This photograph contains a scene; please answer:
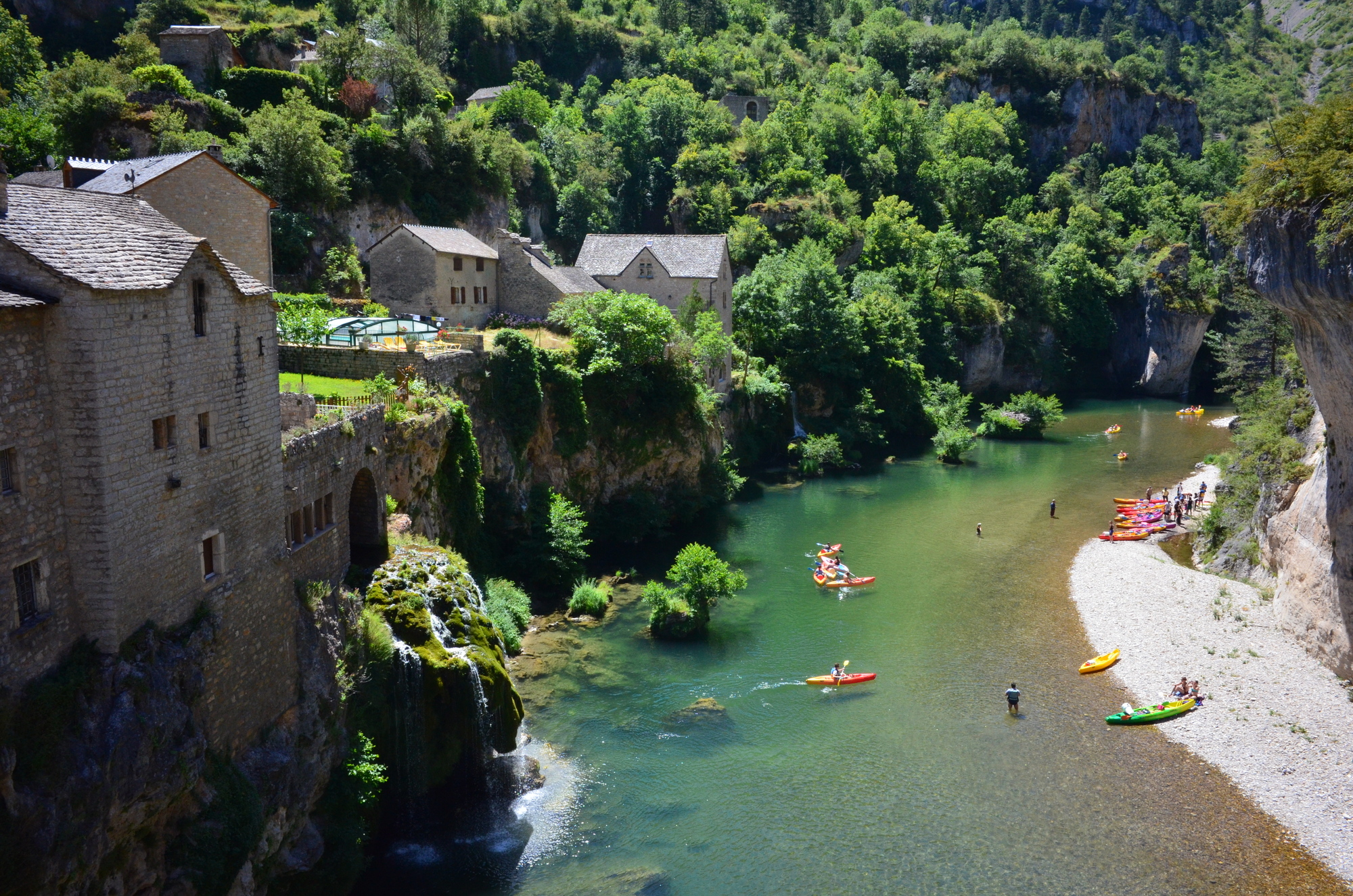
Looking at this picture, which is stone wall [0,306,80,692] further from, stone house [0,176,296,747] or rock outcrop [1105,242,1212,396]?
rock outcrop [1105,242,1212,396]

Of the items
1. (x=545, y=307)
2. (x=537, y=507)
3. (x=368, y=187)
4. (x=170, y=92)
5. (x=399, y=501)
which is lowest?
(x=537, y=507)

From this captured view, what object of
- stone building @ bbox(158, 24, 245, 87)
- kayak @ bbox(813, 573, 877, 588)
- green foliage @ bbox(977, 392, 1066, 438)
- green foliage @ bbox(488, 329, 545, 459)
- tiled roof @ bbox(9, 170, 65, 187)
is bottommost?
kayak @ bbox(813, 573, 877, 588)

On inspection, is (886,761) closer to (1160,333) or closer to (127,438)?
(127,438)

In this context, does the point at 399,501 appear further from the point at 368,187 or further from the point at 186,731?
→ the point at 368,187

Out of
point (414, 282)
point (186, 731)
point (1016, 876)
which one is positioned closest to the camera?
point (186, 731)

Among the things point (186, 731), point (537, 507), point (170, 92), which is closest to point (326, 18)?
point (170, 92)

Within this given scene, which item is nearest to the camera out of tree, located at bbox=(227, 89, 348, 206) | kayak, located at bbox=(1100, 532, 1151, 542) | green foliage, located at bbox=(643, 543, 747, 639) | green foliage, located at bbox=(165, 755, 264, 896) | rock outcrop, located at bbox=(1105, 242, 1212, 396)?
green foliage, located at bbox=(165, 755, 264, 896)

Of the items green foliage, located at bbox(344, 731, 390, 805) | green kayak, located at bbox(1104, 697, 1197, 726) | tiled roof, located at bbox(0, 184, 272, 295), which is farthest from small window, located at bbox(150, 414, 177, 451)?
green kayak, located at bbox(1104, 697, 1197, 726)
